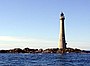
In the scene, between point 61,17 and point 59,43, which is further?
point 61,17

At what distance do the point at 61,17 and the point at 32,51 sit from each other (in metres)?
41.0

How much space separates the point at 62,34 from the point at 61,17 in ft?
35.7

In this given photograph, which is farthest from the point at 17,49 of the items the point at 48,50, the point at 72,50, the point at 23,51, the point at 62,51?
the point at 62,51

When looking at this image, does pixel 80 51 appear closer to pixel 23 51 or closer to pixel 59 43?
pixel 23 51

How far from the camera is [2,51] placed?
17338 centimetres

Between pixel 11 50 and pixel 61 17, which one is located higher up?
pixel 61 17

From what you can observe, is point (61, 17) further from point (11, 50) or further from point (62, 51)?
point (11, 50)

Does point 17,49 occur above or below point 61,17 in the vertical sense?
below

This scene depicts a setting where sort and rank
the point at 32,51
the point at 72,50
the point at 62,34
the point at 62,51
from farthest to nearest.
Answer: the point at 32,51, the point at 72,50, the point at 62,51, the point at 62,34

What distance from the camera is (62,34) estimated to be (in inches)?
4779

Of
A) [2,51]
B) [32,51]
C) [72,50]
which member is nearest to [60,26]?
[72,50]

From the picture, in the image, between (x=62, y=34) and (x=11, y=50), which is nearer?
(x=62, y=34)

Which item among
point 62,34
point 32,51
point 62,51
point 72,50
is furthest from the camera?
point 32,51

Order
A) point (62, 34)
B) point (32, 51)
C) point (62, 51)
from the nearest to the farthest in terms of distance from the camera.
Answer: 1. point (62, 34)
2. point (62, 51)
3. point (32, 51)
